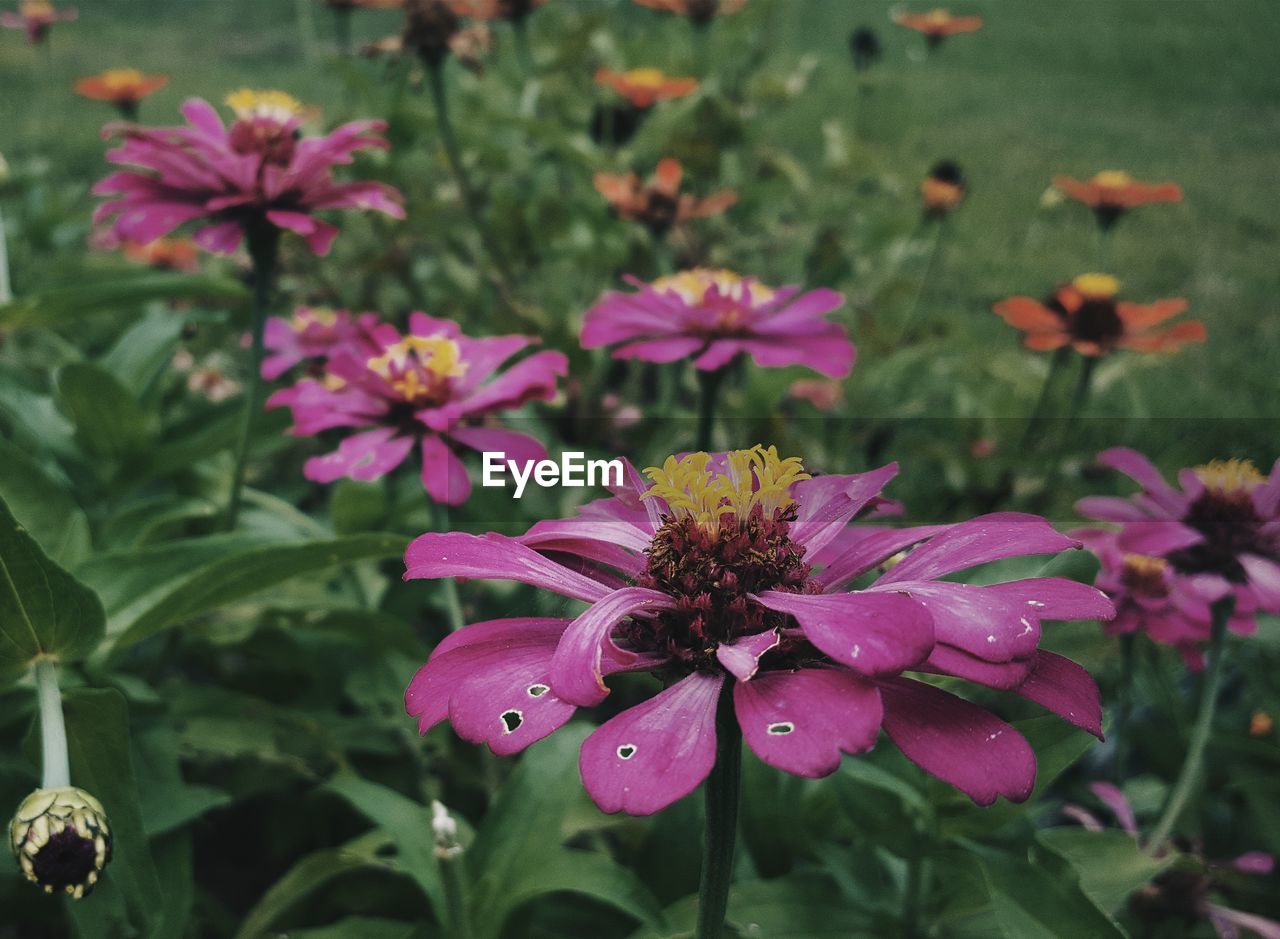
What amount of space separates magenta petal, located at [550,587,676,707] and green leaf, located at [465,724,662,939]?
9.6 inches

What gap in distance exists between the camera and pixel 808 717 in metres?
0.32

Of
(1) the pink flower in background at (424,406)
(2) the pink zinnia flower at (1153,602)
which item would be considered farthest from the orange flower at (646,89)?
(2) the pink zinnia flower at (1153,602)

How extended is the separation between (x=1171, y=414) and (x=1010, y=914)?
1.16 metres

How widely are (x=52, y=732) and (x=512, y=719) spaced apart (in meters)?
0.23

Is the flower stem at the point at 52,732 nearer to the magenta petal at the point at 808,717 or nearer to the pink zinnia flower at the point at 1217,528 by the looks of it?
the magenta petal at the point at 808,717

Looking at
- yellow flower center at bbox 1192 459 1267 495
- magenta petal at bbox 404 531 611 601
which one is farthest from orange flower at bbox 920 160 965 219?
magenta petal at bbox 404 531 611 601

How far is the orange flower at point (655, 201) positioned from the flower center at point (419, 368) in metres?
0.49

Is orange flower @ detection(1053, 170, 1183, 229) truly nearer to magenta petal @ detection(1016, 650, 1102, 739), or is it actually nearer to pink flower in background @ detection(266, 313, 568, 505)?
pink flower in background @ detection(266, 313, 568, 505)

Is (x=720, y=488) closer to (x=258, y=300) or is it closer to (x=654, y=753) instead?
(x=654, y=753)

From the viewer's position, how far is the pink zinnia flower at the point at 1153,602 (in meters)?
0.69

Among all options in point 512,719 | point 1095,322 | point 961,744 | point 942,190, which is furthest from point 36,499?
point 942,190

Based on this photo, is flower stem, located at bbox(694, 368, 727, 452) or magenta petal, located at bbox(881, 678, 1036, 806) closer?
magenta petal, located at bbox(881, 678, 1036, 806)

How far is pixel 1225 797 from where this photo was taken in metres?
0.93

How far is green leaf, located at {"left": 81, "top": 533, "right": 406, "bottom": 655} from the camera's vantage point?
559 millimetres
